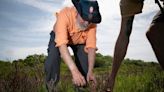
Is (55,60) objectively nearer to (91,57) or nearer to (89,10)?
(91,57)

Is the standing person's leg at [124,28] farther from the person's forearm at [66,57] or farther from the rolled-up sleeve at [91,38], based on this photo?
the rolled-up sleeve at [91,38]

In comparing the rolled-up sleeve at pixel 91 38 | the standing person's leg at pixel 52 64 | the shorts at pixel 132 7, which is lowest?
the standing person's leg at pixel 52 64

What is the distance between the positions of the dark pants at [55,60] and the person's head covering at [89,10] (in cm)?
46

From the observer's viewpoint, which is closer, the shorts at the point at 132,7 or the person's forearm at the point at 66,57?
the shorts at the point at 132,7

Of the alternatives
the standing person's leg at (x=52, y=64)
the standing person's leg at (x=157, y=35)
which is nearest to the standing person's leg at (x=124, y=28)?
the standing person's leg at (x=157, y=35)

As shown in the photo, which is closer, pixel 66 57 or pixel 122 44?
pixel 122 44

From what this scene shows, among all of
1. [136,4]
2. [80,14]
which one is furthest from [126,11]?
[80,14]

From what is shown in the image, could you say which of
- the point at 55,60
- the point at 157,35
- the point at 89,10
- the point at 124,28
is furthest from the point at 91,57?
the point at 157,35

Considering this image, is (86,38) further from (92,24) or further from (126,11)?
(126,11)

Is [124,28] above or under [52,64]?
above

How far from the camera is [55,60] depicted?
4.86 metres

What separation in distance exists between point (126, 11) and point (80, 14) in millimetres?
753

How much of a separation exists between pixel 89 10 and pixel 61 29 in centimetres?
39

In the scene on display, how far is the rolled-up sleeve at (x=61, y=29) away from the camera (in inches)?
175
